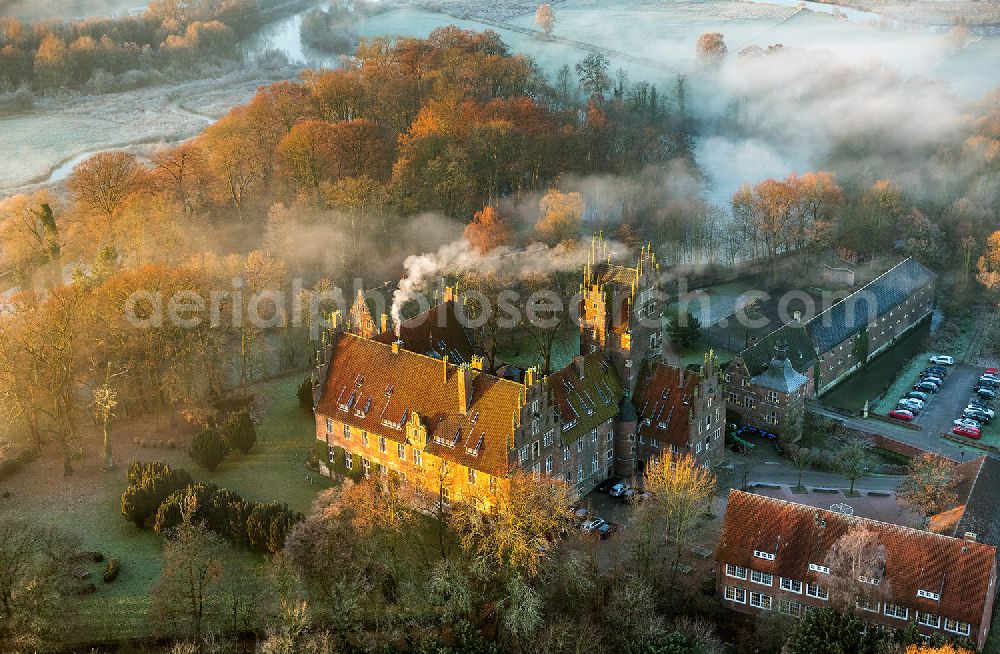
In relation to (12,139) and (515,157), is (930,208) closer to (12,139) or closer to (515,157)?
(515,157)

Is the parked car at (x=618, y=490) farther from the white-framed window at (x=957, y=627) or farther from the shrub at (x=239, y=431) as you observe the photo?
the shrub at (x=239, y=431)

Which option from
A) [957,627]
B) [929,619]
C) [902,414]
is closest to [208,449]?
[929,619]

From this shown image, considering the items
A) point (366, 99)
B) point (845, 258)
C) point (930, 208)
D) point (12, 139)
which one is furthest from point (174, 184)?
point (930, 208)

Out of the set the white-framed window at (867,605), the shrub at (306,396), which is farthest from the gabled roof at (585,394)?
the shrub at (306,396)

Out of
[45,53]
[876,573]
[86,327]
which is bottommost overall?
[876,573]

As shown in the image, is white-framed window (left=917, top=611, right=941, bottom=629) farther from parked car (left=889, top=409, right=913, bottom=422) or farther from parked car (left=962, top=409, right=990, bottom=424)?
parked car (left=962, top=409, right=990, bottom=424)

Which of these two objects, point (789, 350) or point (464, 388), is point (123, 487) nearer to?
point (464, 388)

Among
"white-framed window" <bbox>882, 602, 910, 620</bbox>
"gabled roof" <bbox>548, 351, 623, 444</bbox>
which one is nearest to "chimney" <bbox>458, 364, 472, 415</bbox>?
"gabled roof" <bbox>548, 351, 623, 444</bbox>
